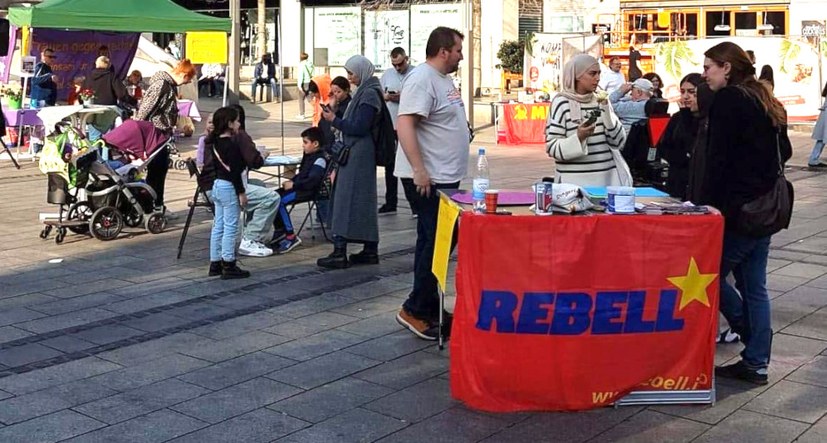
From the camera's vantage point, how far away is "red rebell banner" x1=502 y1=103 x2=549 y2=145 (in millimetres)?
20094

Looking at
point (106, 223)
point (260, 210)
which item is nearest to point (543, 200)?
point (260, 210)

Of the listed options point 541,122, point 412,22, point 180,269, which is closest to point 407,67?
point 180,269

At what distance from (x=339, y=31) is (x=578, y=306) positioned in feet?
70.2

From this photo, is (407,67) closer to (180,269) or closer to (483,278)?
(180,269)

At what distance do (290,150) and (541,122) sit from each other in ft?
15.7

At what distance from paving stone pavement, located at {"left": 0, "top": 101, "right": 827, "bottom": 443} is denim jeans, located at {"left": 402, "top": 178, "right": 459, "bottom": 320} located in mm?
202

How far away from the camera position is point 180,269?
8742 millimetres

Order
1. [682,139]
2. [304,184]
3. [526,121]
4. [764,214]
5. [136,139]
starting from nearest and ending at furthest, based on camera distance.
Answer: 1. [764,214]
2. [682,139]
3. [304,184]
4. [136,139]
5. [526,121]

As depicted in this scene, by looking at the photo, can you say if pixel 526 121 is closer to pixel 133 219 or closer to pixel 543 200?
pixel 133 219

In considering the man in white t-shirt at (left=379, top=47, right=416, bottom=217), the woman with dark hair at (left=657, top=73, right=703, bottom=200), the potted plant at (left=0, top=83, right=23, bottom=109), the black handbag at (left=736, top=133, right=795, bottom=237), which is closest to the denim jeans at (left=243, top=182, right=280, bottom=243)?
the man in white t-shirt at (left=379, top=47, right=416, bottom=217)

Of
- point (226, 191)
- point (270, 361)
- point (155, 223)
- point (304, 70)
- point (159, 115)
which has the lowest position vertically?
point (270, 361)

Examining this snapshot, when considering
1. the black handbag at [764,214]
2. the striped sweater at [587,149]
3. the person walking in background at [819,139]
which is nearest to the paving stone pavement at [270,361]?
the black handbag at [764,214]

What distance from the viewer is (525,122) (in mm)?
20156

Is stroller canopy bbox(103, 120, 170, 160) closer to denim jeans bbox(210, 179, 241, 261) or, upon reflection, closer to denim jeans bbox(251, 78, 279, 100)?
denim jeans bbox(210, 179, 241, 261)
